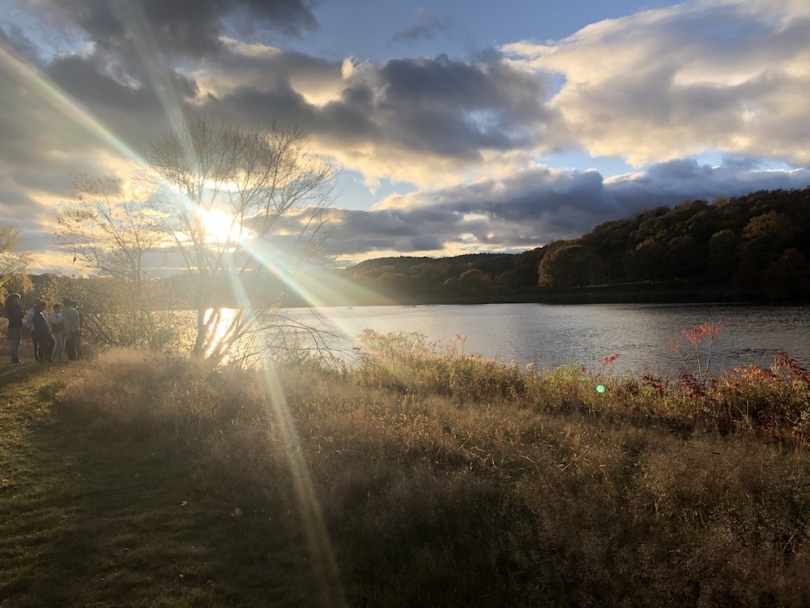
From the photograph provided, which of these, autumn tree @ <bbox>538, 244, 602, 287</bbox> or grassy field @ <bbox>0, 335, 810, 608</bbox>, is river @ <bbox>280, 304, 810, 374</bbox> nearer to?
grassy field @ <bbox>0, 335, 810, 608</bbox>

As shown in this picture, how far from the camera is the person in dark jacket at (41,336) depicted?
15.6 metres

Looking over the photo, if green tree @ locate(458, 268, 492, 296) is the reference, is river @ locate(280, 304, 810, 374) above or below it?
below

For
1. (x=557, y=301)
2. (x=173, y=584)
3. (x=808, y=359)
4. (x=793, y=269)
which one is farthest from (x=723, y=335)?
(x=557, y=301)

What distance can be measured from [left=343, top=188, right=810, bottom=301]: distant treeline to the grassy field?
6941 centimetres

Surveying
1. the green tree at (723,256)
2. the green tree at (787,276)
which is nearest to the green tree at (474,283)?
the green tree at (723,256)

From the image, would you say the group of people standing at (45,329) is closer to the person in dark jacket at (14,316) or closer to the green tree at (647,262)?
the person in dark jacket at (14,316)

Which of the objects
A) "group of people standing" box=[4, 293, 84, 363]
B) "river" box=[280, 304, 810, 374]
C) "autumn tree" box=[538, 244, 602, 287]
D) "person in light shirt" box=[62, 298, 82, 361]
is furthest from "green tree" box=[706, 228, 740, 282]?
"group of people standing" box=[4, 293, 84, 363]

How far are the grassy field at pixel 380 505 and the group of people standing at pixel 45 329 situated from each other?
6595mm

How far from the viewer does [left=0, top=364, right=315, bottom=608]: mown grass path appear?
13.3ft

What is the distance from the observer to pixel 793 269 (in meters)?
64.1

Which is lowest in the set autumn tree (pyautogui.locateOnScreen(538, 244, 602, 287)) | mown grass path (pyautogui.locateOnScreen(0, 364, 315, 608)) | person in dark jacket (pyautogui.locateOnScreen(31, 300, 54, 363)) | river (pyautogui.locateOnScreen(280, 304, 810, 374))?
river (pyautogui.locateOnScreen(280, 304, 810, 374))

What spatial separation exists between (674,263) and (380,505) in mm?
93665

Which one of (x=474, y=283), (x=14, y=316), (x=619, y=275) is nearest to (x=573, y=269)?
(x=619, y=275)

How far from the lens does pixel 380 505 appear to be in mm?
5340
